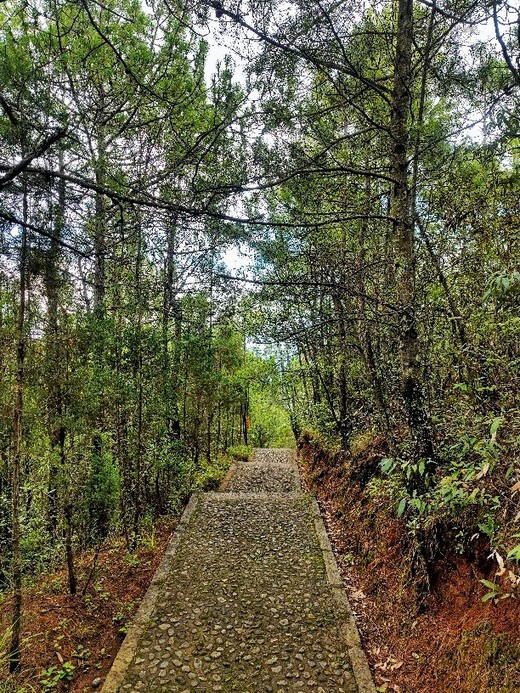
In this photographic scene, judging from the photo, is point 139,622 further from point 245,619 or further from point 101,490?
point 101,490

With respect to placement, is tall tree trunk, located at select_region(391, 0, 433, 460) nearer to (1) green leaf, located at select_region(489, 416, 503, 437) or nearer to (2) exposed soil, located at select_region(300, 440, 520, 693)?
(2) exposed soil, located at select_region(300, 440, 520, 693)

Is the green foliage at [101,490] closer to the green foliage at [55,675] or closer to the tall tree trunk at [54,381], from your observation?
the tall tree trunk at [54,381]

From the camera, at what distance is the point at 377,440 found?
6246 millimetres

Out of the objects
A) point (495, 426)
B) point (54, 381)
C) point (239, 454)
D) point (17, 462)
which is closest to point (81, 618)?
point (17, 462)

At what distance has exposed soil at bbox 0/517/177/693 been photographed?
347 centimetres

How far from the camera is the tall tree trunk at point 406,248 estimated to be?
3656 mm

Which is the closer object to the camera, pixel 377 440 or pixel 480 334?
pixel 480 334

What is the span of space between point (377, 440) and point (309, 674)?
3412 mm

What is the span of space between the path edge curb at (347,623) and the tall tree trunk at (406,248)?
5.56 ft

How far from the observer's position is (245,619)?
4.09 meters

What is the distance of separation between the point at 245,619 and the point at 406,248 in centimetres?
380

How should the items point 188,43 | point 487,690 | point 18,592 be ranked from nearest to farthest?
point 487,690, point 18,592, point 188,43

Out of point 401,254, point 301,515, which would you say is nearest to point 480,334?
point 401,254

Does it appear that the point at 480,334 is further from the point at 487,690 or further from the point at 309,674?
the point at 309,674
